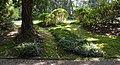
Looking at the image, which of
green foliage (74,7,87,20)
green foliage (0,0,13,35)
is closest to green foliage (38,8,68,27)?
green foliage (74,7,87,20)

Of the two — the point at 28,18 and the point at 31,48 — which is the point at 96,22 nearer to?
the point at 28,18

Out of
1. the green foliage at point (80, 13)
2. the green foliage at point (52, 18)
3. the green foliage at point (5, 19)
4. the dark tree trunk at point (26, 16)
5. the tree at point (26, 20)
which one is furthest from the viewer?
the green foliage at point (80, 13)

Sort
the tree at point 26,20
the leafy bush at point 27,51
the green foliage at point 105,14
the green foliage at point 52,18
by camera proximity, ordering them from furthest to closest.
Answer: the green foliage at point 52,18 < the green foliage at point 105,14 < the tree at point 26,20 < the leafy bush at point 27,51

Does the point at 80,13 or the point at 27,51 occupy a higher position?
the point at 27,51

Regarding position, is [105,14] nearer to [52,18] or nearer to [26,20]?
[52,18]

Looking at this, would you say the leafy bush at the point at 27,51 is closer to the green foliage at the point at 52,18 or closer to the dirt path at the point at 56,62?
the dirt path at the point at 56,62

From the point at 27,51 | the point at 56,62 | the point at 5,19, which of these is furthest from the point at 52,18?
the point at 56,62

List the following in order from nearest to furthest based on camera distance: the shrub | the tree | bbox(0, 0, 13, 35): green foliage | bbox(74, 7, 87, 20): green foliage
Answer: the tree, bbox(0, 0, 13, 35): green foliage, the shrub, bbox(74, 7, 87, 20): green foliage

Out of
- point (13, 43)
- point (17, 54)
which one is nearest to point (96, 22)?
point (13, 43)

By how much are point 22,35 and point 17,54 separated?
8.91 feet

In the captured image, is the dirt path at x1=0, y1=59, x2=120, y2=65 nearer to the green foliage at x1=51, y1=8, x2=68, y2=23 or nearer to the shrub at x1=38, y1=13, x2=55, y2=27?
the shrub at x1=38, y1=13, x2=55, y2=27

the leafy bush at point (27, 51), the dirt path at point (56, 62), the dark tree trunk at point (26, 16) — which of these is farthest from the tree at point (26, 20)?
the dirt path at point (56, 62)

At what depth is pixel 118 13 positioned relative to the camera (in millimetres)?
17688

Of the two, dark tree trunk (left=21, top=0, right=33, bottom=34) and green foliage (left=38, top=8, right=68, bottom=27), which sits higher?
dark tree trunk (left=21, top=0, right=33, bottom=34)
